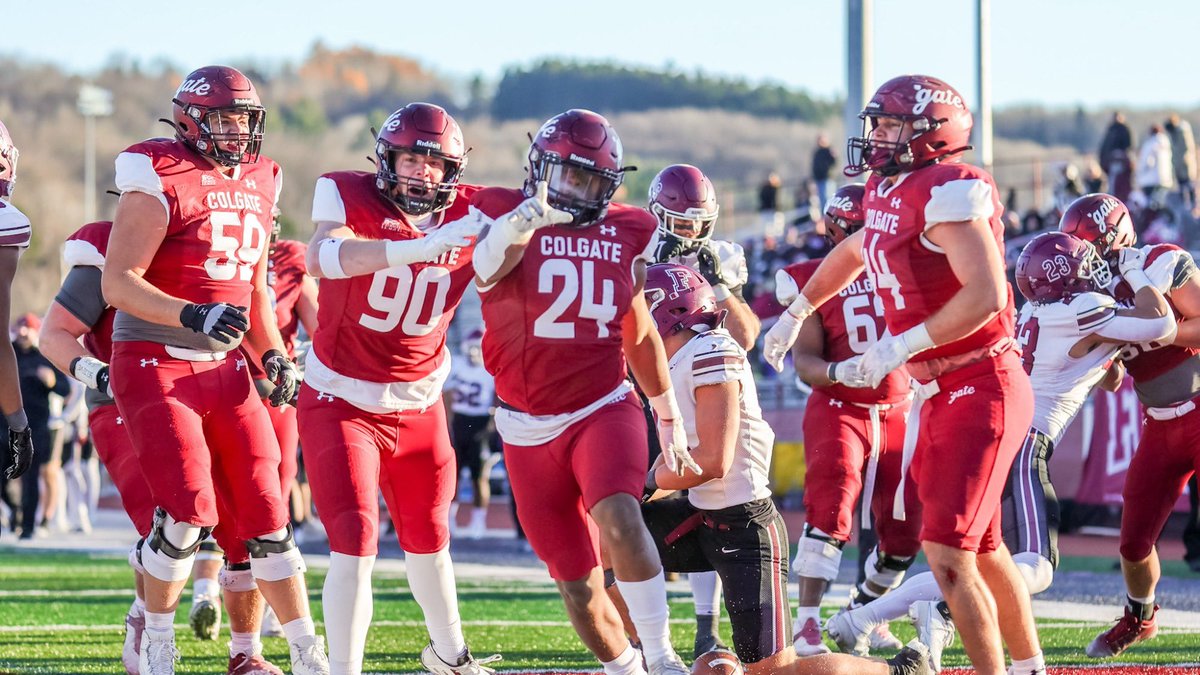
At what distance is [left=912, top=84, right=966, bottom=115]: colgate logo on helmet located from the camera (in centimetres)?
490

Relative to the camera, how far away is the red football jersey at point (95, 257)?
591 cm

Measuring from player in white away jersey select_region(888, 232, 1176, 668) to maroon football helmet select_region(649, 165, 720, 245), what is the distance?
133cm

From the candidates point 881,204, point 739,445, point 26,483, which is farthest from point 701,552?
point 26,483

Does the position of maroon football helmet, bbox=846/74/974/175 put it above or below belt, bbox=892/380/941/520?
above

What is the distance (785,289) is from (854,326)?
338mm

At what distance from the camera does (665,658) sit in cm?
Answer: 458

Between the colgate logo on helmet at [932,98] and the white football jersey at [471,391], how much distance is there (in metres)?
8.56

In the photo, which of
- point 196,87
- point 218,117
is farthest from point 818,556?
point 196,87

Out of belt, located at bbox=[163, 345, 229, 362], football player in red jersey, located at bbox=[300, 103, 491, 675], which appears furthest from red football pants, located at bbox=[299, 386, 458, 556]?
belt, located at bbox=[163, 345, 229, 362]

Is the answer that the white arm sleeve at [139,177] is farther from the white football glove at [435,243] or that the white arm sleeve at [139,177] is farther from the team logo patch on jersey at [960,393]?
the team logo patch on jersey at [960,393]

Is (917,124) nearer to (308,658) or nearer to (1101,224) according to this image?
(1101,224)

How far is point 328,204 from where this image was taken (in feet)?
16.0

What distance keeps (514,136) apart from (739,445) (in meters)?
59.8

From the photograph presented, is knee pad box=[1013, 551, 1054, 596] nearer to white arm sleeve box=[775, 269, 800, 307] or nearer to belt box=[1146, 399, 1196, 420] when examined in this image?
belt box=[1146, 399, 1196, 420]
